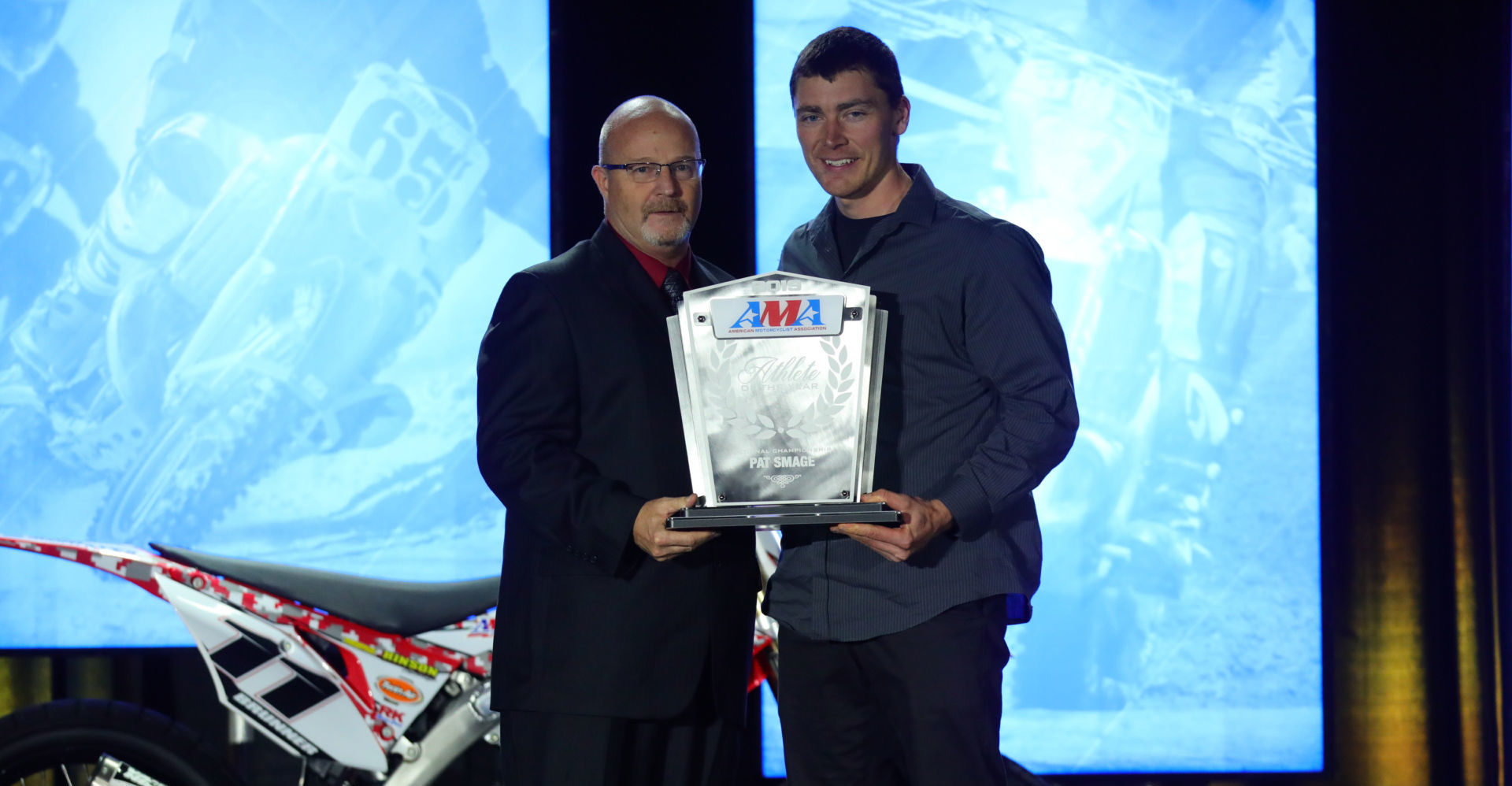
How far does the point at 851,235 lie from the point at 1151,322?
1411 millimetres

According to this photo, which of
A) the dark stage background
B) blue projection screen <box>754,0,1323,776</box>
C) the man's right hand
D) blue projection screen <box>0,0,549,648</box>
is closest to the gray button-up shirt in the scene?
the man's right hand

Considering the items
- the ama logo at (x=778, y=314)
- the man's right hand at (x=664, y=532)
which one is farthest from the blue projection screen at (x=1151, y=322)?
the man's right hand at (x=664, y=532)

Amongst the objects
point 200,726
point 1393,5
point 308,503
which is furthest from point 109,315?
point 1393,5

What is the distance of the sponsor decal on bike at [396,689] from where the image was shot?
84.3 inches

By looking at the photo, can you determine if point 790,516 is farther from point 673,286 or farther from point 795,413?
point 673,286

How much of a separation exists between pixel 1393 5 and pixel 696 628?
2.49m

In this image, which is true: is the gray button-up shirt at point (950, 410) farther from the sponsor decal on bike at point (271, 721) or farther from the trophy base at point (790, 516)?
the sponsor decal on bike at point (271, 721)

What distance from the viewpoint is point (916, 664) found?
1.59m

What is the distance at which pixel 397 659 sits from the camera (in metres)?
2.15

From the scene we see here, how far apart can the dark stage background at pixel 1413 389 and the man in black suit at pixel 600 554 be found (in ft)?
Answer: 5.19

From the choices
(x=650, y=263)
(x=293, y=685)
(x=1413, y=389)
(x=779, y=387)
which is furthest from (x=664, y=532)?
(x=1413, y=389)

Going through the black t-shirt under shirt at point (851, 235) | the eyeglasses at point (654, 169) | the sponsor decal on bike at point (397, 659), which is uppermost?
the eyeglasses at point (654, 169)

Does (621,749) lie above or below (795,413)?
below

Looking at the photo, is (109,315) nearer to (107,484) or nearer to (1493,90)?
(107,484)
